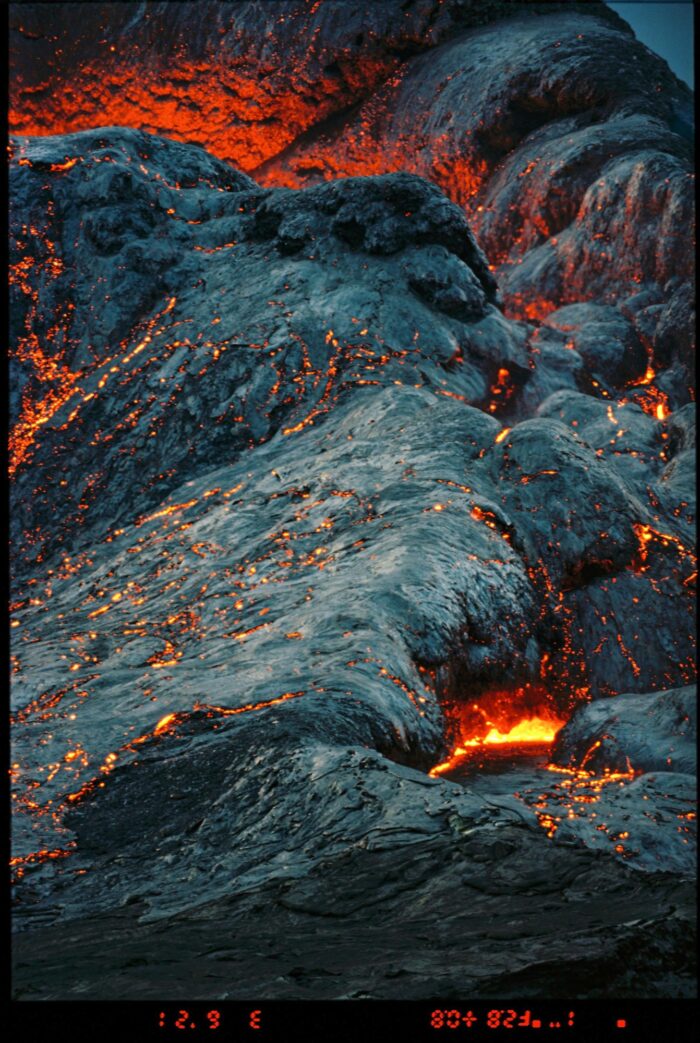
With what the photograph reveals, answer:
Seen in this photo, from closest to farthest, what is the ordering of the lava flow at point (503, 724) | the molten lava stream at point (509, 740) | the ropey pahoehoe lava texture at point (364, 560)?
the ropey pahoehoe lava texture at point (364, 560) → the molten lava stream at point (509, 740) → the lava flow at point (503, 724)

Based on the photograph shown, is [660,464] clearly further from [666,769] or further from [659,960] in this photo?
[659,960]

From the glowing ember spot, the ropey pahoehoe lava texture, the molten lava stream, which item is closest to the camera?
the ropey pahoehoe lava texture

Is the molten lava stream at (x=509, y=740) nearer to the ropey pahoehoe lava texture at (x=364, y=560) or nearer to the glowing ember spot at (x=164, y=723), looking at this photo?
the ropey pahoehoe lava texture at (x=364, y=560)

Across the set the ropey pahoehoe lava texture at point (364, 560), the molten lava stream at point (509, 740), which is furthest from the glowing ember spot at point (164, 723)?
the molten lava stream at point (509, 740)

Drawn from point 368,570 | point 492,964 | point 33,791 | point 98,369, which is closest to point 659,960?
point 492,964

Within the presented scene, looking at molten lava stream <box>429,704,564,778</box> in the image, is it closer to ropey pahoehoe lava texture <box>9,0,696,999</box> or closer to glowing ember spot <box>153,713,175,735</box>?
ropey pahoehoe lava texture <box>9,0,696,999</box>

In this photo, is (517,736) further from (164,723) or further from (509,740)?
(164,723)

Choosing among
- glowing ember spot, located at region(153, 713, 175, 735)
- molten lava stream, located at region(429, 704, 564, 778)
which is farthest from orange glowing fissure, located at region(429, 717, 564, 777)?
glowing ember spot, located at region(153, 713, 175, 735)
